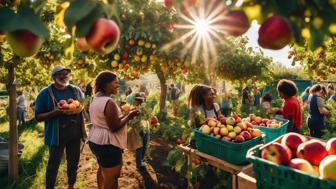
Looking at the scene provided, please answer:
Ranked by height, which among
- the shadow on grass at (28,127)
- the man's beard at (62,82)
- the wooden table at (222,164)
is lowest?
the shadow on grass at (28,127)

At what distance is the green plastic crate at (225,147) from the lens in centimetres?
268

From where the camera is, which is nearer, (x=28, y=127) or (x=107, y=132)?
(x=107, y=132)

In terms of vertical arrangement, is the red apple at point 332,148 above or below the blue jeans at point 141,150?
above

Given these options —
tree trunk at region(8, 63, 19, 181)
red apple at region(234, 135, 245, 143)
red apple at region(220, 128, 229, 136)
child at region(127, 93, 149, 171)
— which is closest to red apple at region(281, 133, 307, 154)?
red apple at region(234, 135, 245, 143)

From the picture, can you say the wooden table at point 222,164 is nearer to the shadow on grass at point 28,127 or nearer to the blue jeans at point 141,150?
the blue jeans at point 141,150

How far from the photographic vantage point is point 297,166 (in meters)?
1.53

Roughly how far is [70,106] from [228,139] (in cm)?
183

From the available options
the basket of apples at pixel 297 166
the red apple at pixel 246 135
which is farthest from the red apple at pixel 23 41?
the red apple at pixel 246 135

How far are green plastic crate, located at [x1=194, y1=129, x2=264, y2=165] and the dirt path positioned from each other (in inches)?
57.8

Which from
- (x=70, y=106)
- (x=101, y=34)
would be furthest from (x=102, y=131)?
(x=101, y=34)

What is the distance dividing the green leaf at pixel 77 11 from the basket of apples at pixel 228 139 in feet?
7.28

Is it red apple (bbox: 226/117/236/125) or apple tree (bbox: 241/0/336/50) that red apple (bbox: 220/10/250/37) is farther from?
red apple (bbox: 226/117/236/125)

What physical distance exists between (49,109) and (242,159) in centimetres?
228

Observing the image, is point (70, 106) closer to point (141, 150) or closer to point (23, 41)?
point (141, 150)
